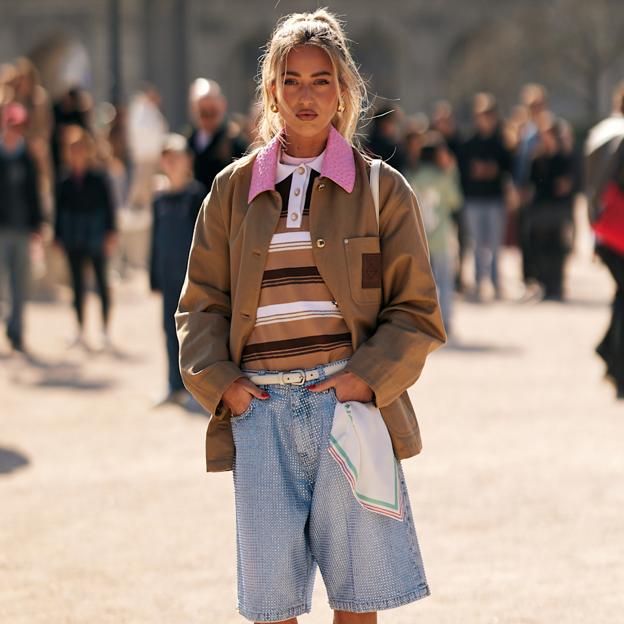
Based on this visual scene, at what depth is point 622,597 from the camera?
16.7 feet

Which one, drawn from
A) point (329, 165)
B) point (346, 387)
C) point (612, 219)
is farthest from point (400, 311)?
point (612, 219)

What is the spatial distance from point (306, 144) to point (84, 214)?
28.1 ft

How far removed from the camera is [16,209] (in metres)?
12.0

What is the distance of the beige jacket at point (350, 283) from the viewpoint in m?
3.60

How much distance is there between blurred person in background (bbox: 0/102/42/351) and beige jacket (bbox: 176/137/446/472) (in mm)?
8544

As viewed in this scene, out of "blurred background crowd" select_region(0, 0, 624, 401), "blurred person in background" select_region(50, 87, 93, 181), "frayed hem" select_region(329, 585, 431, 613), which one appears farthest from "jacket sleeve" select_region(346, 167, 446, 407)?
"blurred person in background" select_region(50, 87, 93, 181)

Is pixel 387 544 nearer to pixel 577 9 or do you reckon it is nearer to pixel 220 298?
pixel 220 298

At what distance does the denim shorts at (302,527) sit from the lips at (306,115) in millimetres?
635

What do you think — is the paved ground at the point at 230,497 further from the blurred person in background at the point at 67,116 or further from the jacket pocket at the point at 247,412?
the blurred person in background at the point at 67,116

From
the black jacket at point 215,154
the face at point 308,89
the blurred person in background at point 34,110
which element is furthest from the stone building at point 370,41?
the face at point 308,89

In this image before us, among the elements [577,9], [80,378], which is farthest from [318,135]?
[577,9]

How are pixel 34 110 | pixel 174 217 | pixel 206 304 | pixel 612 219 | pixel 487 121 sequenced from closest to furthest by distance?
pixel 206 304 < pixel 612 219 < pixel 174 217 < pixel 487 121 < pixel 34 110

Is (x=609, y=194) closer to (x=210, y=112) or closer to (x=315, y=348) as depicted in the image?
(x=210, y=112)

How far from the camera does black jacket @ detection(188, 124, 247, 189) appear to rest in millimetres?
9430
